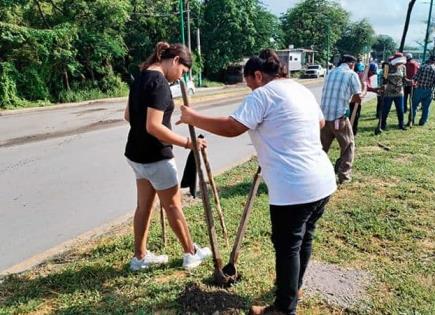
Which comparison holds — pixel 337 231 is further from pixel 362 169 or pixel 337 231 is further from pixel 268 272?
pixel 362 169

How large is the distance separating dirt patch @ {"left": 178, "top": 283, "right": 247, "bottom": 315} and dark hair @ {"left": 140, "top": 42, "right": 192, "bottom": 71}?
5.31 ft

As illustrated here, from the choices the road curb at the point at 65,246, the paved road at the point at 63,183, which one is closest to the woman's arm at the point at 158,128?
the road curb at the point at 65,246

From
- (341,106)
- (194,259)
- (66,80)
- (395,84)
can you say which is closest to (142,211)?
(194,259)

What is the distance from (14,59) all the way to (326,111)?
17.9 m

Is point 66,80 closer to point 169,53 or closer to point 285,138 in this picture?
point 169,53

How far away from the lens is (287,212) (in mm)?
2506

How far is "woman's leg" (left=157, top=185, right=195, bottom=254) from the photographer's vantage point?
11.0 feet

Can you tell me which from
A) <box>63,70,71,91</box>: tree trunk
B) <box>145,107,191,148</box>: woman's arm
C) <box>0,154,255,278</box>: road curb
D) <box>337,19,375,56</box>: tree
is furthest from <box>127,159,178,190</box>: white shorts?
<box>337,19,375,56</box>: tree

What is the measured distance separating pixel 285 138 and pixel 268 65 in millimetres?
467

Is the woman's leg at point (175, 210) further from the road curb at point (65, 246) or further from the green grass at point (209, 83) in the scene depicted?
the green grass at point (209, 83)

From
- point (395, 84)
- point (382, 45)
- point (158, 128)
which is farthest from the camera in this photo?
point (382, 45)

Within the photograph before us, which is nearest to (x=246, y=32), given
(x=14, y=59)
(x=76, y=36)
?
(x=76, y=36)

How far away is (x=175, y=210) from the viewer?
3408 mm

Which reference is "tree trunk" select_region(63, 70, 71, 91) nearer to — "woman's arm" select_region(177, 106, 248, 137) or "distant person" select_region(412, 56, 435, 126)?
"distant person" select_region(412, 56, 435, 126)
